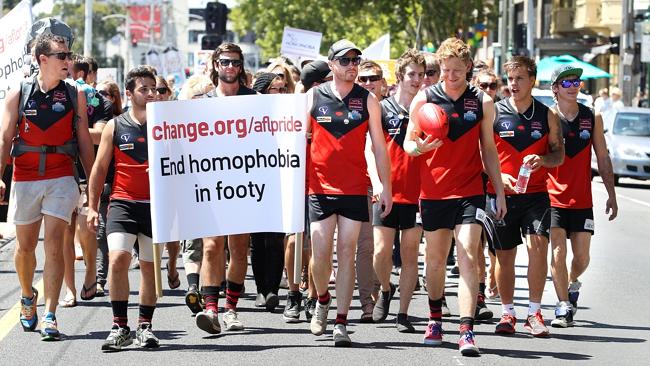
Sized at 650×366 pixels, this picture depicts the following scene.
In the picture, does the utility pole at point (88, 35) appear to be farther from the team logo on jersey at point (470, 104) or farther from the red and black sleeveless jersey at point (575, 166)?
the team logo on jersey at point (470, 104)

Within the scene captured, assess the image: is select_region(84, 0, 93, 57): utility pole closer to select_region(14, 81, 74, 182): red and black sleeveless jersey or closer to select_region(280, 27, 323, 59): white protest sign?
select_region(280, 27, 323, 59): white protest sign

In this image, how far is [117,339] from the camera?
31.1ft

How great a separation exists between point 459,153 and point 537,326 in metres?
1.51

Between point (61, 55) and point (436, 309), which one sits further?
point (61, 55)

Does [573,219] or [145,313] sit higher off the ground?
[573,219]

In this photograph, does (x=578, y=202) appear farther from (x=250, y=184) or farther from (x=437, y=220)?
(x=250, y=184)

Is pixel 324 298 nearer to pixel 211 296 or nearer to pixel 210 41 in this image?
pixel 211 296

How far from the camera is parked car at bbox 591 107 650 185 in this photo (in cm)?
2855

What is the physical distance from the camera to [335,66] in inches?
395

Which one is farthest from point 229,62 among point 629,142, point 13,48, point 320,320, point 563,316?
point 629,142

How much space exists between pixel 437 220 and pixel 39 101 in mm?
2763

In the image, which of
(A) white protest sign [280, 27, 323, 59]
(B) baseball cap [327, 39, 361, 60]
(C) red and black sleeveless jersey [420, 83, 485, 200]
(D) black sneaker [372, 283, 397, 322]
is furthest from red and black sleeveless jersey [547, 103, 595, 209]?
(A) white protest sign [280, 27, 323, 59]

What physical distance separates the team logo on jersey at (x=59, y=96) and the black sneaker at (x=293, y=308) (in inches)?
90.9

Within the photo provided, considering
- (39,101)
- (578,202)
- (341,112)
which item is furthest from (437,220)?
(39,101)
